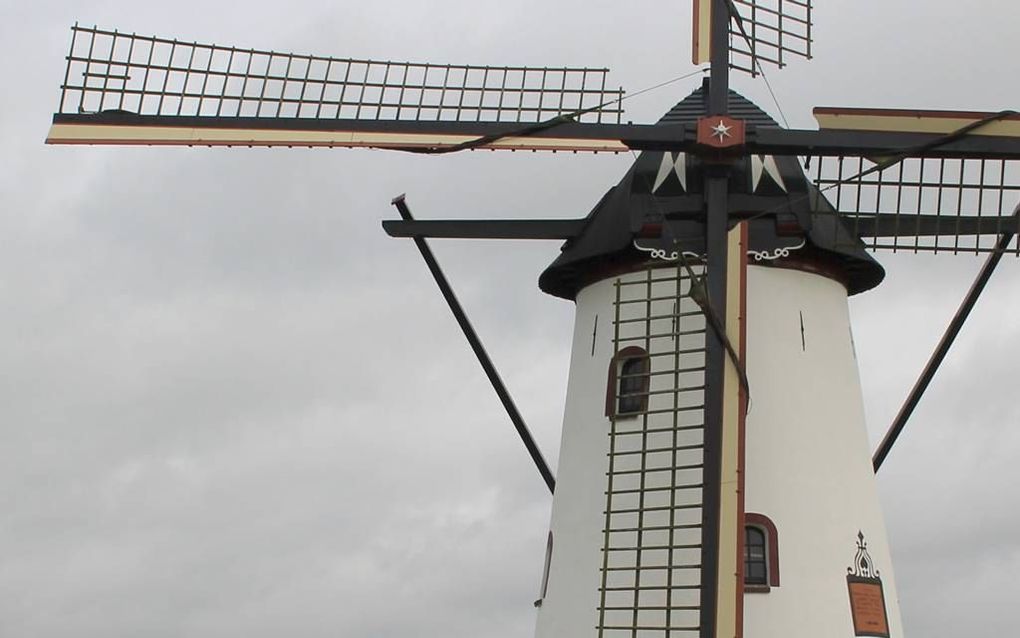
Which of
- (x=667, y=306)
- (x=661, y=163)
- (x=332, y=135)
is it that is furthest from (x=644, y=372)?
(x=332, y=135)

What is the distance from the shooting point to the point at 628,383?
17.1 meters

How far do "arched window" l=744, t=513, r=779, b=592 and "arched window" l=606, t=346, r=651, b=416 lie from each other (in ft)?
4.67

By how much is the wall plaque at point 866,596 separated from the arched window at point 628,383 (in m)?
2.30

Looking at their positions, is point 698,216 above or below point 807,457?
above

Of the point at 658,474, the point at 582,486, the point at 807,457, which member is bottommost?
the point at 658,474

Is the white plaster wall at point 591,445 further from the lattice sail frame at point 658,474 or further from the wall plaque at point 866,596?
the wall plaque at point 866,596

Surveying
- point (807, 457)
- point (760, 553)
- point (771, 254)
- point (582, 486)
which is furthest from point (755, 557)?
point (771, 254)

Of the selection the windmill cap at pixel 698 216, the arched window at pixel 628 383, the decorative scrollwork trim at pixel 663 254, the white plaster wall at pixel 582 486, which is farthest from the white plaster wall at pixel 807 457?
the white plaster wall at pixel 582 486

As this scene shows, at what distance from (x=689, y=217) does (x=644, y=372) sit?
4.81 feet

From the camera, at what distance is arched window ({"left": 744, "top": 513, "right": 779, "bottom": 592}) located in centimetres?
1628

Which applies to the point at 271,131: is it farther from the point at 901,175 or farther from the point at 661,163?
the point at 901,175

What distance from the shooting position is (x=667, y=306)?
16.9m

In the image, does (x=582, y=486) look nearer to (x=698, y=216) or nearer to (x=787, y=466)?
(x=787, y=466)

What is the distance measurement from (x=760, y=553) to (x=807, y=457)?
3.26ft
